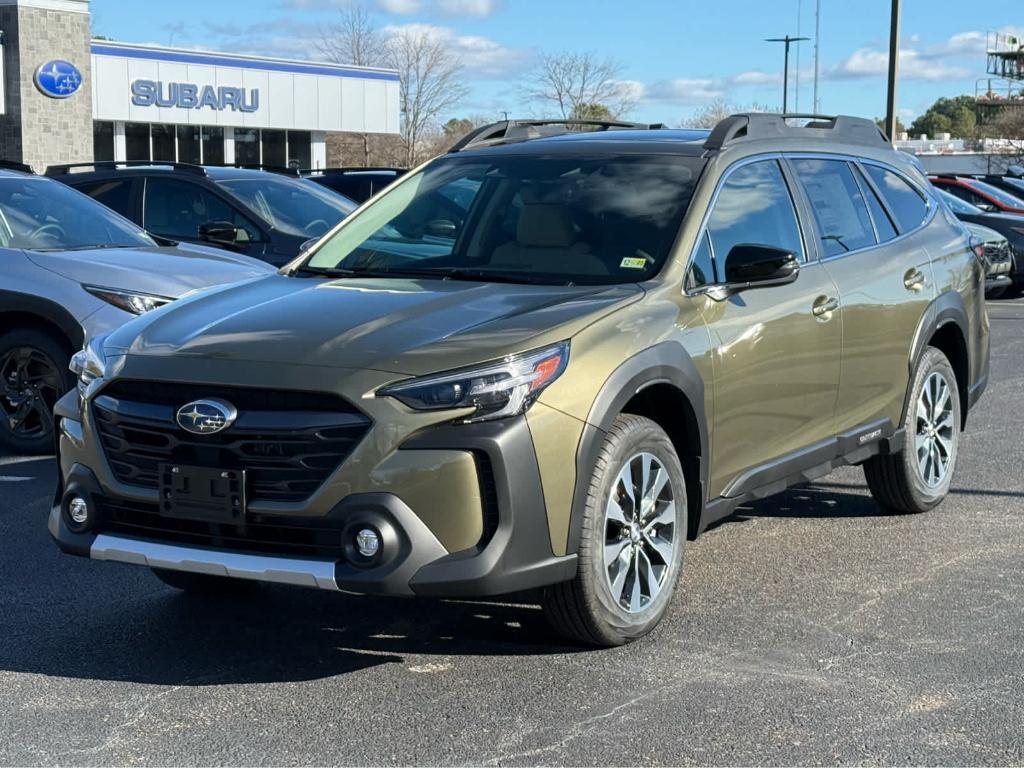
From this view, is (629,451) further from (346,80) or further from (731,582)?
(346,80)

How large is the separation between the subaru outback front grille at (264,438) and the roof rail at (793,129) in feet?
7.42

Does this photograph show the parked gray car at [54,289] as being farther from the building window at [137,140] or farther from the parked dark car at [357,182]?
the building window at [137,140]

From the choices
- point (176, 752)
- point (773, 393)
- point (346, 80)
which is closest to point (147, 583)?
point (176, 752)

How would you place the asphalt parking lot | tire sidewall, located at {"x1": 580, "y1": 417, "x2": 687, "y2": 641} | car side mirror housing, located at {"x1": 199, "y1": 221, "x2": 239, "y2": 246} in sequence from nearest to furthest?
the asphalt parking lot → tire sidewall, located at {"x1": 580, "y1": 417, "x2": 687, "y2": 641} → car side mirror housing, located at {"x1": 199, "y1": 221, "x2": 239, "y2": 246}

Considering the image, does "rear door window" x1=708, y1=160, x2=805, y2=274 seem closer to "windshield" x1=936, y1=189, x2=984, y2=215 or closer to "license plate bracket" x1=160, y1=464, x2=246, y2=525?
"license plate bracket" x1=160, y1=464, x2=246, y2=525

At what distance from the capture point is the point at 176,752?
4039 mm

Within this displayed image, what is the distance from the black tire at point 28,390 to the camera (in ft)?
27.4

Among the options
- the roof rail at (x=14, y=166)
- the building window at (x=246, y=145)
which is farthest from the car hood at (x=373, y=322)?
the building window at (x=246, y=145)

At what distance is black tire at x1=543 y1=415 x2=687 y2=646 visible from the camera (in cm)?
464

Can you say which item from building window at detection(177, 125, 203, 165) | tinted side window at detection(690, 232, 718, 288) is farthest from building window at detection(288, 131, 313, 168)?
tinted side window at detection(690, 232, 718, 288)

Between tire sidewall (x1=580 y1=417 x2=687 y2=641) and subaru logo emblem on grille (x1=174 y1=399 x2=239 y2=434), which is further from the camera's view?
tire sidewall (x1=580 y1=417 x2=687 y2=641)

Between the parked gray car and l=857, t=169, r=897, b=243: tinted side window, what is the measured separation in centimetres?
373

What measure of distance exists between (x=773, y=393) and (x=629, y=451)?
44.1 inches

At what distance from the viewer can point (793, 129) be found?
254 inches
